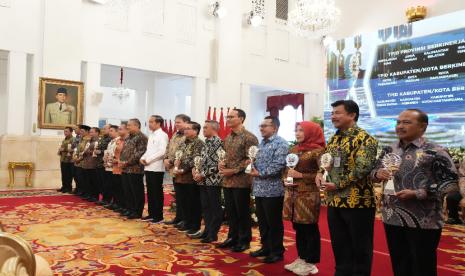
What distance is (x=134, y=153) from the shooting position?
614cm

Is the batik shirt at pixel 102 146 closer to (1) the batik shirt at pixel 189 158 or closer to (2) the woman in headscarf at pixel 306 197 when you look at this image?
(1) the batik shirt at pixel 189 158

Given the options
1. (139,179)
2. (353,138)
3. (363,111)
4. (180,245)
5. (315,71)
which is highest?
(315,71)

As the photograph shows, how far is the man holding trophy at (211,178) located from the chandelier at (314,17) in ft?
21.2

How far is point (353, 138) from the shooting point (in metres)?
3.01

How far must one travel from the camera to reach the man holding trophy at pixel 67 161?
903 centimetres

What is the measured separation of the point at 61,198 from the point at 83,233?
3.52 metres

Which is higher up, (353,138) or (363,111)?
(363,111)

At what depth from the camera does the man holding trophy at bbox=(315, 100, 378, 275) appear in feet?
9.68

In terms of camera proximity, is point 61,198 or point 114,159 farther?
point 61,198

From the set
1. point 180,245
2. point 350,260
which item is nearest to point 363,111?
point 180,245

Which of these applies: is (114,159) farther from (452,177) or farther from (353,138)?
(452,177)

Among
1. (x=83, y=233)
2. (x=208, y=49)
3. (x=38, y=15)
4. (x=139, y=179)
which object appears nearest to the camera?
(x=83, y=233)

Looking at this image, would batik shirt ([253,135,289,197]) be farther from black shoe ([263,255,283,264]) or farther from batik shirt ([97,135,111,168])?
batik shirt ([97,135,111,168])

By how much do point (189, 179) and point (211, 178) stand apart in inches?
24.3
